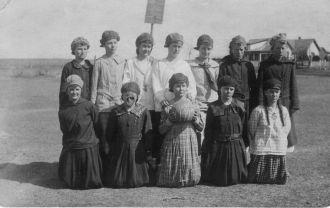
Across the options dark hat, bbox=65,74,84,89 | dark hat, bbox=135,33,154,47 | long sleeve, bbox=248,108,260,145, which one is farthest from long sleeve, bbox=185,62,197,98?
dark hat, bbox=65,74,84,89

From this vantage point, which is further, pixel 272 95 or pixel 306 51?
pixel 306 51

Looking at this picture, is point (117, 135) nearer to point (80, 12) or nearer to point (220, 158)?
point (220, 158)

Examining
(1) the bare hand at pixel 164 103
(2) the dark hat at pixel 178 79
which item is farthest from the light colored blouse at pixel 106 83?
(2) the dark hat at pixel 178 79

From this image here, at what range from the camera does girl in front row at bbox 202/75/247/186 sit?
501 centimetres

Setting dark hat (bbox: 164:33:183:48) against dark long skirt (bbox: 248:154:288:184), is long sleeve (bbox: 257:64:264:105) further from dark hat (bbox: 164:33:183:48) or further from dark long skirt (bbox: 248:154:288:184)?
dark hat (bbox: 164:33:183:48)

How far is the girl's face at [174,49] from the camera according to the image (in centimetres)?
516

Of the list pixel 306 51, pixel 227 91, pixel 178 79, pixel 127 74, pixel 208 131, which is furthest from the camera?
pixel 306 51

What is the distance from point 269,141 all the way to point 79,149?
2.47 m

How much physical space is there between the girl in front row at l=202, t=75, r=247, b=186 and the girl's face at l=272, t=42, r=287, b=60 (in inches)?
37.1

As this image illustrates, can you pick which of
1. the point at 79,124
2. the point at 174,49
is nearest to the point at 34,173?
the point at 79,124

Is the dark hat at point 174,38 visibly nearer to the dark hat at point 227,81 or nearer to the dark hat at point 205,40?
the dark hat at point 205,40

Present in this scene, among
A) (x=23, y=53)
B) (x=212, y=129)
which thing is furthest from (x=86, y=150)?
(x=23, y=53)

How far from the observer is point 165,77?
204 inches

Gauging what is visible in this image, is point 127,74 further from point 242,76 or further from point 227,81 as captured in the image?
point 242,76
